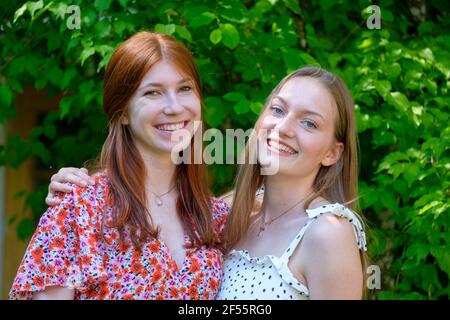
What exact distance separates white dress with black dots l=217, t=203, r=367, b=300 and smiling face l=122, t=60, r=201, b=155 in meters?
0.49

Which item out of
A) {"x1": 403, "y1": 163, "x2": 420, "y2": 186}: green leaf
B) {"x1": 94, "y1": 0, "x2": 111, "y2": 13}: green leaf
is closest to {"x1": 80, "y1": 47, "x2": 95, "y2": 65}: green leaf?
{"x1": 94, "y1": 0, "x2": 111, "y2": 13}: green leaf

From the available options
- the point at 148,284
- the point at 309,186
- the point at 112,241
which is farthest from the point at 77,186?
the point at 309,186

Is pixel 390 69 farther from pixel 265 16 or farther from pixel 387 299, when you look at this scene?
pixel 387 299

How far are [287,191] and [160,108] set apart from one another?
53 cm

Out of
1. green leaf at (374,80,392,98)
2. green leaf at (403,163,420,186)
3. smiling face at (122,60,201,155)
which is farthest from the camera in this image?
green leaf at (374,80,392,98)

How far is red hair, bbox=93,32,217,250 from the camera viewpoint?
260cm

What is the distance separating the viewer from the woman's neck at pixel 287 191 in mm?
2766

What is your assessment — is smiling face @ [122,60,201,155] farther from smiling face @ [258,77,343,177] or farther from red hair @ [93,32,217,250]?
smiling face @ [258,77,343,177]

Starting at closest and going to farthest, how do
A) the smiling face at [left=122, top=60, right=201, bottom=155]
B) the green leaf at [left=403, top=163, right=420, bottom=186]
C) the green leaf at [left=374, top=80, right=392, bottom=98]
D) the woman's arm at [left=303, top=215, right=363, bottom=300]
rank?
1. the woman's arm at [left=303, top=215, right=363, bottom=300]
2. the smiling face at [left=122, top=60, right=201, bottom=155]
3. the green leaf at [left=403, top=163, right=420, bottom=186]
4. the green leaf at [left=374, top=80, right=392, bottom=98]

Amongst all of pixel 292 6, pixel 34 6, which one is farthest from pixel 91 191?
pixel 292 6

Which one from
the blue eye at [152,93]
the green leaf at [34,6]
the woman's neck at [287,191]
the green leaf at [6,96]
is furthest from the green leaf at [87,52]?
the woman's neck at [287,191]

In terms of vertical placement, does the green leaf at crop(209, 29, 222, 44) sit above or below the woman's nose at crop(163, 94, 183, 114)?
above

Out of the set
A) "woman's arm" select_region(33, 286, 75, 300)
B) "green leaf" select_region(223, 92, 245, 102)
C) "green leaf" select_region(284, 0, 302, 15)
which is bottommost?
"woman's arm" select_region(33, 286, 75, 300)

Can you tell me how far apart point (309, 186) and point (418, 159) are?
750mm
